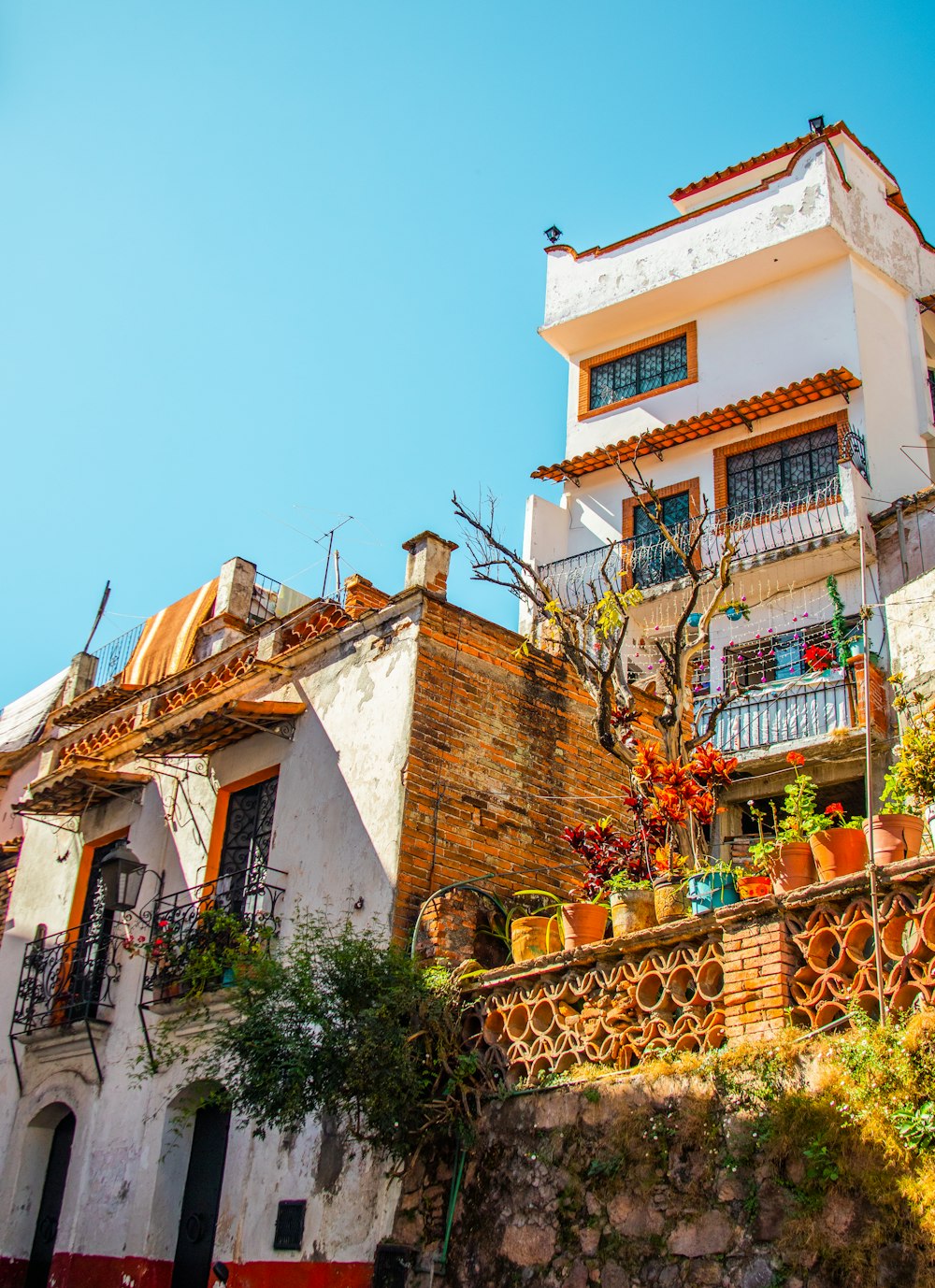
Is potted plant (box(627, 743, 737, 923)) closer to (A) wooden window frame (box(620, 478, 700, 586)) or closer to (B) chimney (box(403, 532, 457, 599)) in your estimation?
(B) chimney (box(403, 532, 457, 599))

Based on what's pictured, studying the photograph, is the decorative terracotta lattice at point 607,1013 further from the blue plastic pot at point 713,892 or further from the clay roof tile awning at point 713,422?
the clay roof tile awning at point 713,422

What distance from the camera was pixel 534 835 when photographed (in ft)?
39.6

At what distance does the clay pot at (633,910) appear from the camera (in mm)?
9180

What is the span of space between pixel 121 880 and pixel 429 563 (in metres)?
4.29

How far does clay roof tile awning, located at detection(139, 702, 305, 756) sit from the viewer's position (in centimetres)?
1255

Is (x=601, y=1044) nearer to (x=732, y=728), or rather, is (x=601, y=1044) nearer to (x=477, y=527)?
(x=477, y=527)

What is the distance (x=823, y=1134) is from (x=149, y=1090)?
8.00 m

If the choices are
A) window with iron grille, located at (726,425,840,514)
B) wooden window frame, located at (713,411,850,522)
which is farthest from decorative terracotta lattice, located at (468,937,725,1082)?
window with iron grille, located at (726,425,840,514)

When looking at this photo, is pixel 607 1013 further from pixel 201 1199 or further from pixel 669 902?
pixel 201 1199

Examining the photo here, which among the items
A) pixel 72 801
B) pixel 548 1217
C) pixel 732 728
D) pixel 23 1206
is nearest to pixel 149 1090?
pixel 23 1206

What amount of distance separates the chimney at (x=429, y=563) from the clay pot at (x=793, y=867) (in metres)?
4.84

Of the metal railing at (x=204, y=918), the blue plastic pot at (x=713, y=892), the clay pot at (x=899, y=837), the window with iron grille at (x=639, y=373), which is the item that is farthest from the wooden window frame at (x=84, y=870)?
the window with iron grille at (x=639, y=373)

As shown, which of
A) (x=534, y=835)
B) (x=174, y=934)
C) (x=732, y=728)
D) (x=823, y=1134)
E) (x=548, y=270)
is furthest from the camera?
(x=548, y=270)

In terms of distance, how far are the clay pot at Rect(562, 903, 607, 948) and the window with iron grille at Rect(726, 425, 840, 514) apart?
11123 mm
